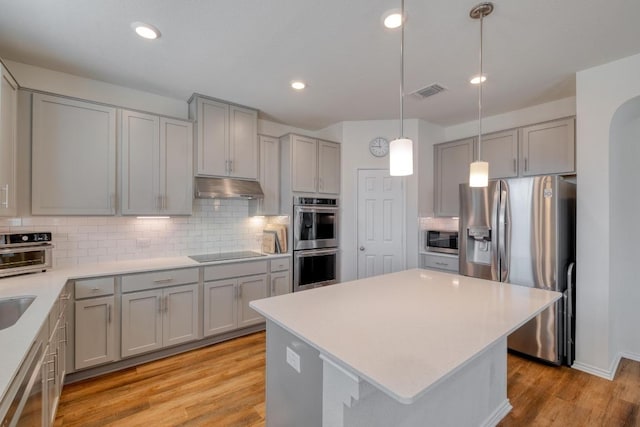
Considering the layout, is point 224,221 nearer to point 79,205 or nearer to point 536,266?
point 79,205

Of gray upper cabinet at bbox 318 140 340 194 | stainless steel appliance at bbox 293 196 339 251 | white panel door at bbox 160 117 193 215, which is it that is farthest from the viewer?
gray upper cabinet at bbox 318 140 340 194

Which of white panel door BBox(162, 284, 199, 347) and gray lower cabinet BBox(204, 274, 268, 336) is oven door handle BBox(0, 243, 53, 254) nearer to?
white panel door BBox(162, 284, 199, 347)

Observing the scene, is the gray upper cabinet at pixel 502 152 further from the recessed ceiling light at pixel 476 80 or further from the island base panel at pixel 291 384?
the island base panel at pixel 291 384

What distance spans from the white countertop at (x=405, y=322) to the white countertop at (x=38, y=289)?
3.02 ft

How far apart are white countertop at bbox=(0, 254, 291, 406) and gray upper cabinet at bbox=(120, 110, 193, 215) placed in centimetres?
52

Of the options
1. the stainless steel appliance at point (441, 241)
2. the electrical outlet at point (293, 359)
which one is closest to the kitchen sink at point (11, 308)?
the electrical outlet at point (293, 359)

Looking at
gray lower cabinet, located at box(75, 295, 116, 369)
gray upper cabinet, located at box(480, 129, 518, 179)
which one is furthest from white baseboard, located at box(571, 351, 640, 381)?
gray lower cabinet, located at box(75, 295, 116, 369)

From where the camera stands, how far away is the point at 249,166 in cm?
344

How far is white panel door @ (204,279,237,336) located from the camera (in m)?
2.96

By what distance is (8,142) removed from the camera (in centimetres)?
208

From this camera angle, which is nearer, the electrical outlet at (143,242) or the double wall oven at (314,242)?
the electrical outlet at (143,242)

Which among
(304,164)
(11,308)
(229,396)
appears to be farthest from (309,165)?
(11,308)

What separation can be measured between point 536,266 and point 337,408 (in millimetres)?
2479

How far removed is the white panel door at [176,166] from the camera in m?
2.92
